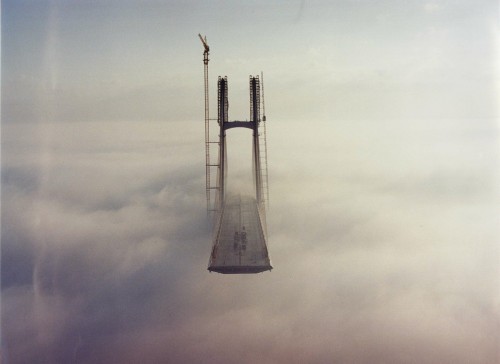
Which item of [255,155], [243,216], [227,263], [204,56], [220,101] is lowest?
[227,263]

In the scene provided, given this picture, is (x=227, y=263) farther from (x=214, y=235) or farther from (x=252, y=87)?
(x=252, y=87)

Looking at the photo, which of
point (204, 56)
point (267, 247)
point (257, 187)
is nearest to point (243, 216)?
point (257, 187)

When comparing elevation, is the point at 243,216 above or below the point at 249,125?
below

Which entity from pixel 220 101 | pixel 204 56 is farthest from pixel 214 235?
pixel 204 56

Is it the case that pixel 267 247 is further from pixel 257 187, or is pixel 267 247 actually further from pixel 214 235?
pixel 257 187

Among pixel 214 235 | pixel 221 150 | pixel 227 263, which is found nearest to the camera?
pixel 227 263

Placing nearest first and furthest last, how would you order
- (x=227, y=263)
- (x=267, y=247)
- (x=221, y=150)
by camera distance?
(x=227, y=263) → (x=267, y=247) → (x=221, y=150)

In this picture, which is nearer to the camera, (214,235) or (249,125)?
(214,235)
